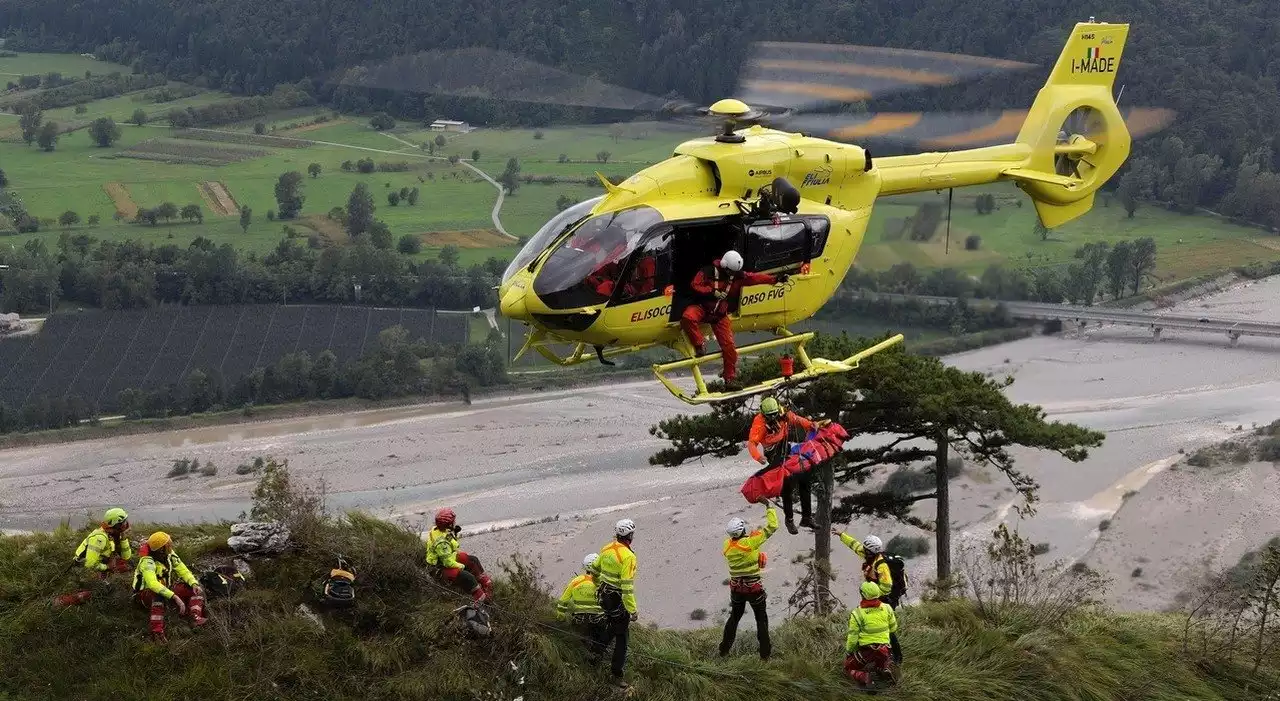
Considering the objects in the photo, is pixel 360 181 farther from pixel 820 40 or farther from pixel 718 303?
Result: pixel 718 303

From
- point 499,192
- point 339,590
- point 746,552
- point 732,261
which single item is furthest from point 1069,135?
point 499,192

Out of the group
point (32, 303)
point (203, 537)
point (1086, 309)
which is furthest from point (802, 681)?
point (32, 303)

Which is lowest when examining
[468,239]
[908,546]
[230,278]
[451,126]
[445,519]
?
[230,278]

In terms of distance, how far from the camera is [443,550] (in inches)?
428

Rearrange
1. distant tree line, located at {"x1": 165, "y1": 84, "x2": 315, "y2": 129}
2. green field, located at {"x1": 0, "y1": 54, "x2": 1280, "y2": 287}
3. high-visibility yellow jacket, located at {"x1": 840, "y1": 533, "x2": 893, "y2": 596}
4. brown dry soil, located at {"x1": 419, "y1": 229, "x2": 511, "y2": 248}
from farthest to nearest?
distant tree line, located at {"x1": 165, "y1": 84, "x2": 315, "y2": 129} < brown dry soil, located at {"x1": 419, "y1": 229, "x2": 511, "y2": 248} < green field, located at {"x1": 0, "y1": 54, "x2": 1280, "y2": 287} < high-visibility yellow jacket, located at {"x1": 840, "y1": 533, "x2": 893, "y2": 596}

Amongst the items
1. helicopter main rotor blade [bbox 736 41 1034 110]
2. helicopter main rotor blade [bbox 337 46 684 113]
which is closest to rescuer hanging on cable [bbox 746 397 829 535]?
helicopter main rotor blade [bbox 736 41 1034 110]

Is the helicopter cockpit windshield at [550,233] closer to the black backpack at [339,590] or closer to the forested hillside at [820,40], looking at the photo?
the black backpack at [339,590]

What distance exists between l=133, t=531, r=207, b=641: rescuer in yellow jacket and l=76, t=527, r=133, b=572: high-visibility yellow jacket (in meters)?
0.18

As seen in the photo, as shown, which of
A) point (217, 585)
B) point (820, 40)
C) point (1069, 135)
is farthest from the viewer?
point (820, 40)

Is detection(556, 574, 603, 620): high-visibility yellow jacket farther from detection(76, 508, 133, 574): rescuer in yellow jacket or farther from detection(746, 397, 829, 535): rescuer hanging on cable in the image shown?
detection(76, 508, 133, 574): rescuer in yellow jacket

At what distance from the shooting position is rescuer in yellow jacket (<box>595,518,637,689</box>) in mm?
9531

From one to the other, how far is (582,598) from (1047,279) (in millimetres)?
26210

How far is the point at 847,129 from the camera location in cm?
Answer: 1291

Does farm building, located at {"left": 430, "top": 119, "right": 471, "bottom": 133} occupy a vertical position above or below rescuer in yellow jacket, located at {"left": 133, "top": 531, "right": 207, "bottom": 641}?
below
